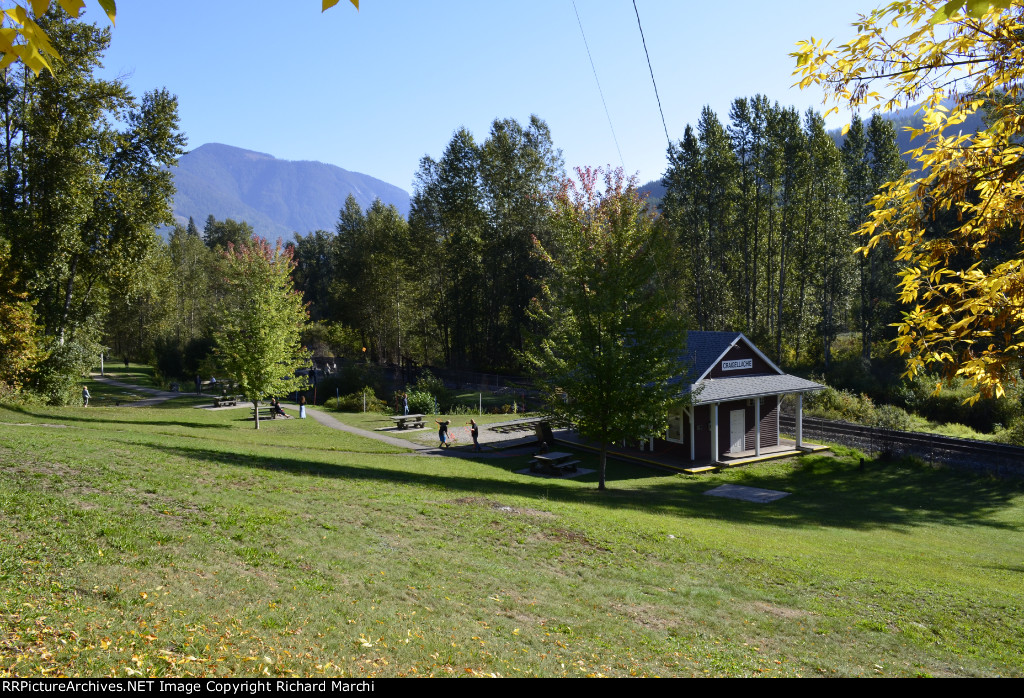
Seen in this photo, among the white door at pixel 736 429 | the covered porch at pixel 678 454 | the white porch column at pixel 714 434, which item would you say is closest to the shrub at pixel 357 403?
the covered porch at pixel 678 454

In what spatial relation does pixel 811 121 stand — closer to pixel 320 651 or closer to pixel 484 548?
pixel 484 548

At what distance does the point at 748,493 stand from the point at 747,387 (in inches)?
248

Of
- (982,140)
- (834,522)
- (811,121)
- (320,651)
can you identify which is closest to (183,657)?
(320,651)

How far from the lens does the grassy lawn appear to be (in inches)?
247

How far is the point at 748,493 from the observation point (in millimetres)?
21344

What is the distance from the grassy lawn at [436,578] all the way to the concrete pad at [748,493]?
2831 millimetres

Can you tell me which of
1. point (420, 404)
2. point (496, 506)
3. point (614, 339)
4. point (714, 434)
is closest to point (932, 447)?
point (714, 434)

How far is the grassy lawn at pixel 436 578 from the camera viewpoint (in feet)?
20.6

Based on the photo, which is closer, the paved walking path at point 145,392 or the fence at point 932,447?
the fence at point 932,447

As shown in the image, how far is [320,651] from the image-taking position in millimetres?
6168

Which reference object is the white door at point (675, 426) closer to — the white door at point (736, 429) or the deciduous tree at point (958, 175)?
the white door at point (736, 429)

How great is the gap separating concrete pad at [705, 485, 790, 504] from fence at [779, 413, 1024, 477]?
300 inches

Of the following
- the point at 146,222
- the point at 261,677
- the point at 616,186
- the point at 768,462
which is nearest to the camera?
the point at 261,677

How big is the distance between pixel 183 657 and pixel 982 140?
8.08m
